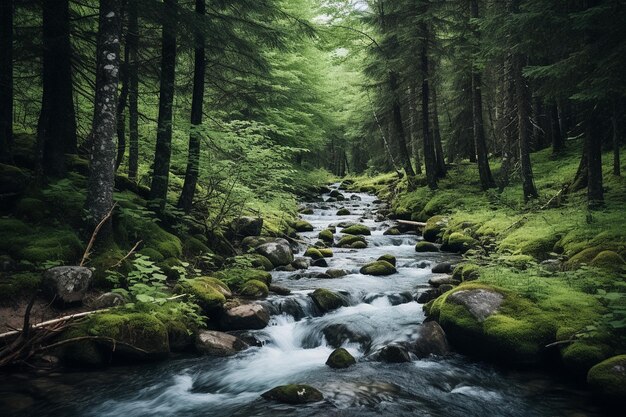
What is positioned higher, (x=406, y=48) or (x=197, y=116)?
(x=406, y=48)

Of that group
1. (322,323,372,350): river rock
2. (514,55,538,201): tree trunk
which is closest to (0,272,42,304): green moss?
(322,323,372,350): river rock

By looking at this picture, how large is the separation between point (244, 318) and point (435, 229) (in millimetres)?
10887

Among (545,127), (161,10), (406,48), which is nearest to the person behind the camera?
(161,10)

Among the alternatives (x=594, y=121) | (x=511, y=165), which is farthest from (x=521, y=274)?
(x=511, y=165)

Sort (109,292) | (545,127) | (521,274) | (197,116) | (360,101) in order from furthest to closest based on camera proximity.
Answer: (360,101) < (545,127) < (197,116) < (521,274) < (109,292)

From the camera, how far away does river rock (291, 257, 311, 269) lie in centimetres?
1276

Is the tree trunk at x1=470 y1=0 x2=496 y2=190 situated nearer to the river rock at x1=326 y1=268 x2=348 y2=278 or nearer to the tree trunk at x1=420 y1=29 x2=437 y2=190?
the tree trunk at x1=420 y1=29 x2=437 y2=190

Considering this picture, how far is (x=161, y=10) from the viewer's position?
8469mm

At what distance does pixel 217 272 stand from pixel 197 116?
443 centimetres

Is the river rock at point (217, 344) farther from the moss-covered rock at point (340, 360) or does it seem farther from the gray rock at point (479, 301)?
the gray rock at point (479, 301)

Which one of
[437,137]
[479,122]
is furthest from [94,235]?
[437,137]

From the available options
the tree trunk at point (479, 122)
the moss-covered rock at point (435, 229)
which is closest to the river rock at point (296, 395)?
the moss-covered rock at point (435, 229)

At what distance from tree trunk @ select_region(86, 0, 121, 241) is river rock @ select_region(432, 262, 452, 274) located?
8868 mm

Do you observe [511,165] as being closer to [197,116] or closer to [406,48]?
[406,48]
